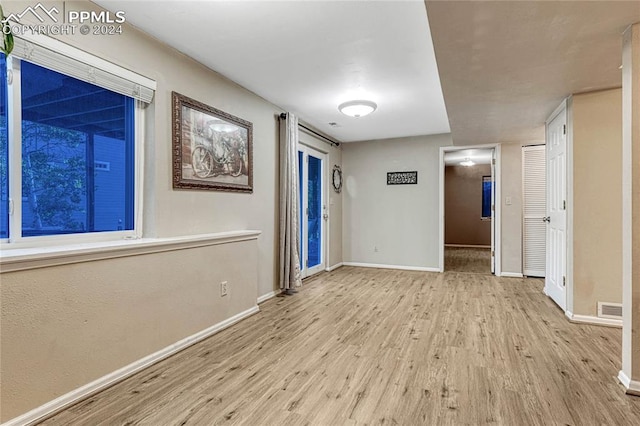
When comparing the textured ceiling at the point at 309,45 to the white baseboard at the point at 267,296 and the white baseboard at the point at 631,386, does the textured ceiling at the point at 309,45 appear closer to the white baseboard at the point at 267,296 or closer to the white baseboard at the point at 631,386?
the white baseboard at the point at 267,296

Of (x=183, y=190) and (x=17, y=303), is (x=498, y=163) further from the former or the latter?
(x=17, y=303)

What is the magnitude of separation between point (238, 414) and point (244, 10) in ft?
7.94

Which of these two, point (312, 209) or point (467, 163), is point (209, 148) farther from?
point (467, 163)

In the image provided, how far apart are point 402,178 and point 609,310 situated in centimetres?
352

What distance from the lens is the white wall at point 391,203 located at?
18.9 ft

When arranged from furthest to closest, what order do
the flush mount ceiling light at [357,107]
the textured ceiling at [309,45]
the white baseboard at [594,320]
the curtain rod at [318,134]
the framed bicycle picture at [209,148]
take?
the curtain rod at [318,134]
the flush mount ceiling light at [357,107]
the white baseboard at [594,320]
the framed bicycle picture at [209,148]
the textured ceiling at [309,45]

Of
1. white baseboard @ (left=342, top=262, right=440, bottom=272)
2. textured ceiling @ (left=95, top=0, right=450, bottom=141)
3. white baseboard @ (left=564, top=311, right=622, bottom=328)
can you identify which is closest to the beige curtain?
textured ceiling @ (left=95, top=0, right=450, bottom=141)

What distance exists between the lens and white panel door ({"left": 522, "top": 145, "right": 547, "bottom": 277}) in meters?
5.19

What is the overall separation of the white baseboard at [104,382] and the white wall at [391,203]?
149 inches

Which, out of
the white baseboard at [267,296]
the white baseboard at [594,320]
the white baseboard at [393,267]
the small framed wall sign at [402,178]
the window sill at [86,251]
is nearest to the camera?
the window sill at [86,251]

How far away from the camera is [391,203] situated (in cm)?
607

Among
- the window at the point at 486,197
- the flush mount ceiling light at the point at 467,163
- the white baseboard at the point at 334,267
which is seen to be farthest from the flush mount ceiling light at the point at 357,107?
the window at the point at 486,197

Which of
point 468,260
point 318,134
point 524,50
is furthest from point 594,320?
point 318,134

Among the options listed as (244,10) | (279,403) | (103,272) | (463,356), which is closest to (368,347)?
(463,356)
